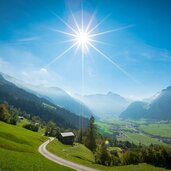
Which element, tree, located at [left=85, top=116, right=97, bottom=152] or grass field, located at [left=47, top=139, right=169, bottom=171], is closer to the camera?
grass field, located at [left=47, top=139, right=169, bottom=171]

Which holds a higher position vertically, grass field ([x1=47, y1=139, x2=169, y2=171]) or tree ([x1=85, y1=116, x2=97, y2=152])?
tree ([x1=85, y1=116, x2=97, y2=152])

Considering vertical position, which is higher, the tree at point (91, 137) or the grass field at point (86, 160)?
the tree at point (91, 137)

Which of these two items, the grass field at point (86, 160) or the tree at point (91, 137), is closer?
the grass field at point (86, 160)

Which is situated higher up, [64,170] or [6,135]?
[6,135]

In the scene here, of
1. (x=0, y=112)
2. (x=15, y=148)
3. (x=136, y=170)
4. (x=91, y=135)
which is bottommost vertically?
(x=136, y=170)

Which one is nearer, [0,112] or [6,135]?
[6,135]

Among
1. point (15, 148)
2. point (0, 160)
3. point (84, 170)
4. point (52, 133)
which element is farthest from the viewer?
point (52, 133)

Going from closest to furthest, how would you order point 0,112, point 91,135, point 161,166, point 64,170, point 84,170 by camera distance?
1. point 64,170
2. point 84,170
3. point 161,166
4. point 91,135
5. point 0,112

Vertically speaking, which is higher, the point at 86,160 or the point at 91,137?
the point at 91,137

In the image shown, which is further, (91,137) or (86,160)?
(91,137)

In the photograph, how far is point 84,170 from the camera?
5003 centimetres

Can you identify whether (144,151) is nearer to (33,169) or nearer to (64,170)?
(64,170)

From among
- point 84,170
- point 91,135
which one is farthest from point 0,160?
point 91,135

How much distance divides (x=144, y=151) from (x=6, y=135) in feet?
166
